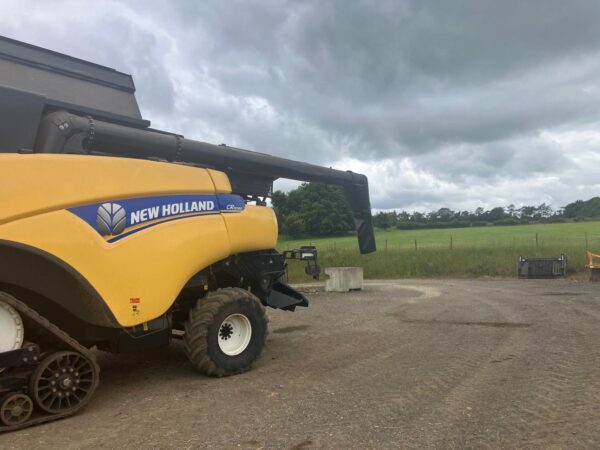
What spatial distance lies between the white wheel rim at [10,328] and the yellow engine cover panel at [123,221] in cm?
62

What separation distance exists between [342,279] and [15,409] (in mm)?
14212

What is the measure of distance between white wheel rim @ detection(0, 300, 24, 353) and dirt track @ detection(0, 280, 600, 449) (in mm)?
771

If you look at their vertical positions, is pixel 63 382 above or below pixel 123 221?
below

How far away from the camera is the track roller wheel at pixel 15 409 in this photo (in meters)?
4.45

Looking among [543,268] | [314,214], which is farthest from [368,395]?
[314,214]

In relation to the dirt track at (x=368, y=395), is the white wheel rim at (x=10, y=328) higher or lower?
higher

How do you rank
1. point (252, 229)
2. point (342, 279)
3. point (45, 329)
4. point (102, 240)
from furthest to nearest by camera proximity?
point (342, 279) < point (252, 229) < point (102, 240) < point (45, 329)

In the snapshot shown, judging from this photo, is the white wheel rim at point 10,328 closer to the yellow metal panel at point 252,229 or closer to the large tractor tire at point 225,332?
the large tractor tire at point 225,332

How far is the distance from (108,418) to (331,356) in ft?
11.3

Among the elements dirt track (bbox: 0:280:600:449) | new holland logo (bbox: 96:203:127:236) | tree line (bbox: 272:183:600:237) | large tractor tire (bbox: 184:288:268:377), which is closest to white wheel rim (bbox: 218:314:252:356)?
large tractor tire (bbox: 184:288:268:377)

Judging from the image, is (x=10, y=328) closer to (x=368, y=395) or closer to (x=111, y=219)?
(x=111, y=219)

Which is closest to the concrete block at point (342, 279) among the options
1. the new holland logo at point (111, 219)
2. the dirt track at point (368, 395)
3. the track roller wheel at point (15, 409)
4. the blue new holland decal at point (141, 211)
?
the dirt track at point (368, 395)

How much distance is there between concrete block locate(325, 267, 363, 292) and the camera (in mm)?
18094

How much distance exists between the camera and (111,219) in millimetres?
5250
